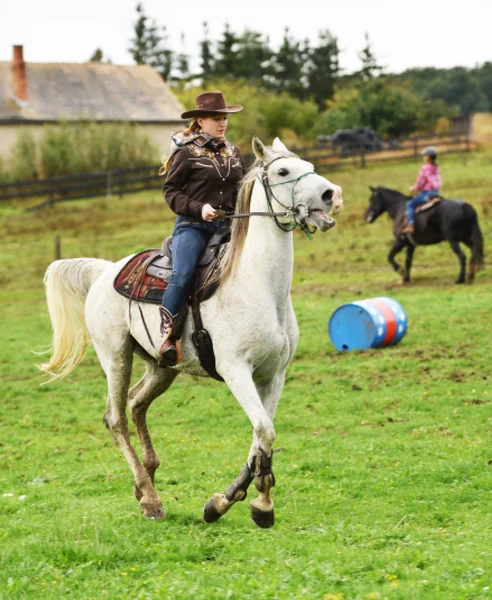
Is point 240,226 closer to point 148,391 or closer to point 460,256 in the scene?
point 148,391

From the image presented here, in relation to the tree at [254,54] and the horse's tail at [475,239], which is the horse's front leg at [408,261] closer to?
the horse's tail at [475,239]

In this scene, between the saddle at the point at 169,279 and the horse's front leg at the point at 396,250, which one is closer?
the saddle at the point at 169,279

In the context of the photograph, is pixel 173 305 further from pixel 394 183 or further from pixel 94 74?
pixel 94 74

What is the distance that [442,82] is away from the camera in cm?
11419

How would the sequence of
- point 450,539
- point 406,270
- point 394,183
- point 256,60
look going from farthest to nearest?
point 256,60 → point 394,183 → point 406,270 → point 450,539

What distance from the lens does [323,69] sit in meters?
89.9

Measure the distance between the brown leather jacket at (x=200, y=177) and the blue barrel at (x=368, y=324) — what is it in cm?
682

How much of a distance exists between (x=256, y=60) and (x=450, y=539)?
Answer: 89779 millimetres

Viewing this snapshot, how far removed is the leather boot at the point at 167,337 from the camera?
716cm

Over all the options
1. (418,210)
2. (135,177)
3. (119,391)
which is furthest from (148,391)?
(135,177)

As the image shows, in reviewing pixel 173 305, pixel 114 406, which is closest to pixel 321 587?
pixel 173 305

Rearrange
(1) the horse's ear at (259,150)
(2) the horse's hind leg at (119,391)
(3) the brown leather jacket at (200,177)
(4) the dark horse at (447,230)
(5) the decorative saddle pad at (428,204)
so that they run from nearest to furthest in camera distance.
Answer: (1) the horse's ear at (259,150) < (3) the brown leather jacket at (200,177) < (2) the horse's hind leg at (119,391) < (4) the dark horse at (447,230) < (5) the decorative saddle pad at (428,204)

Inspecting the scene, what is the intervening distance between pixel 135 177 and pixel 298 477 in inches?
1427

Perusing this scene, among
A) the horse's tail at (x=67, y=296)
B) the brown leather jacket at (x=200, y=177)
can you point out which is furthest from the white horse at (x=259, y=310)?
the horse's tail at (x=67, y=296)
